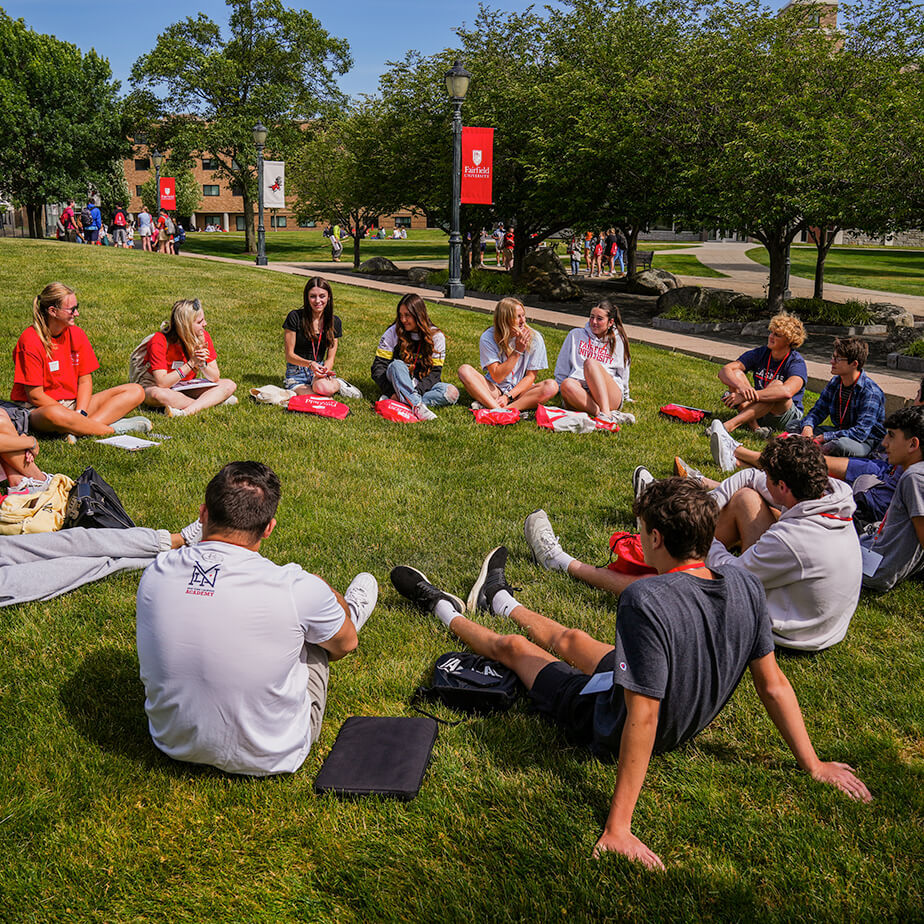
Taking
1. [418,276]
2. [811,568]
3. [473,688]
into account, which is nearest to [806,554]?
[811,568]

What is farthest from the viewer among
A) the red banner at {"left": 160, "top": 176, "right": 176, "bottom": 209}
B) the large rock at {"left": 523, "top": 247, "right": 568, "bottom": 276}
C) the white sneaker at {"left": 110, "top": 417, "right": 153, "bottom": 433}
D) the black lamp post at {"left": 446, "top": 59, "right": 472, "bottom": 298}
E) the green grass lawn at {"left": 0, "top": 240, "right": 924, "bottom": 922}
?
the red banner at {"left": 160, "top": 176, "right": 176, "bottom": 209}

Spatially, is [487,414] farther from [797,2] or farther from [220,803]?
[797,2]

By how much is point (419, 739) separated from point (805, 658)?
2.11 metres

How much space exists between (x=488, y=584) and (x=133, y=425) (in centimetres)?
446

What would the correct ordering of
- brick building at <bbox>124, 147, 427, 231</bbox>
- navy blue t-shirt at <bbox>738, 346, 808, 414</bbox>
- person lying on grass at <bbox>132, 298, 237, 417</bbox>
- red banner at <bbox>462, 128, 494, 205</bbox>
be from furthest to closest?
brick building at <bbox>124, 147, 427, 231</bbox>
red banner at <bbox>462, 128, 494, 205</bbox>
person lying on grass at <bbox>132, 298, 237, 417</bbox>
navy blue t-shirt at <bbox>738, 346, 808, 414</bbox>

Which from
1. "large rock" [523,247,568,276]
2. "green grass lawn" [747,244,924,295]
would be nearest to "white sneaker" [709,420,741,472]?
"large rock" [523,247,568,276]

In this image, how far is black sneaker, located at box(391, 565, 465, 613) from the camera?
464 centimetres

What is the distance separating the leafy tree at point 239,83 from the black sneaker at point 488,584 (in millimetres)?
44334

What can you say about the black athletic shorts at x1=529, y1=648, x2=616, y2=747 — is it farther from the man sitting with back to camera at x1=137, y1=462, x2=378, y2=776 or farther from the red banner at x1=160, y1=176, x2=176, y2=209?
the red banner at x1=160, y1=176, x2=176, y2=209

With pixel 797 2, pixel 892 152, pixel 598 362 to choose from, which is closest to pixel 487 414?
pixel 598 362

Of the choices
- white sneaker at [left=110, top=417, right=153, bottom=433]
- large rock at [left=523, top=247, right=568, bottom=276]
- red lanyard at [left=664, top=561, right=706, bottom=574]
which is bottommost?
white sneaker at [left=110, top=417, right=153, bottom=433]

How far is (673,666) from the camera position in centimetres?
287

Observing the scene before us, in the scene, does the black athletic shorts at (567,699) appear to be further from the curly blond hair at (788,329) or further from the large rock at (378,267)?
the large rock at (378,267)

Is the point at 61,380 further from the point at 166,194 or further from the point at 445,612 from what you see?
the point at 166,194
